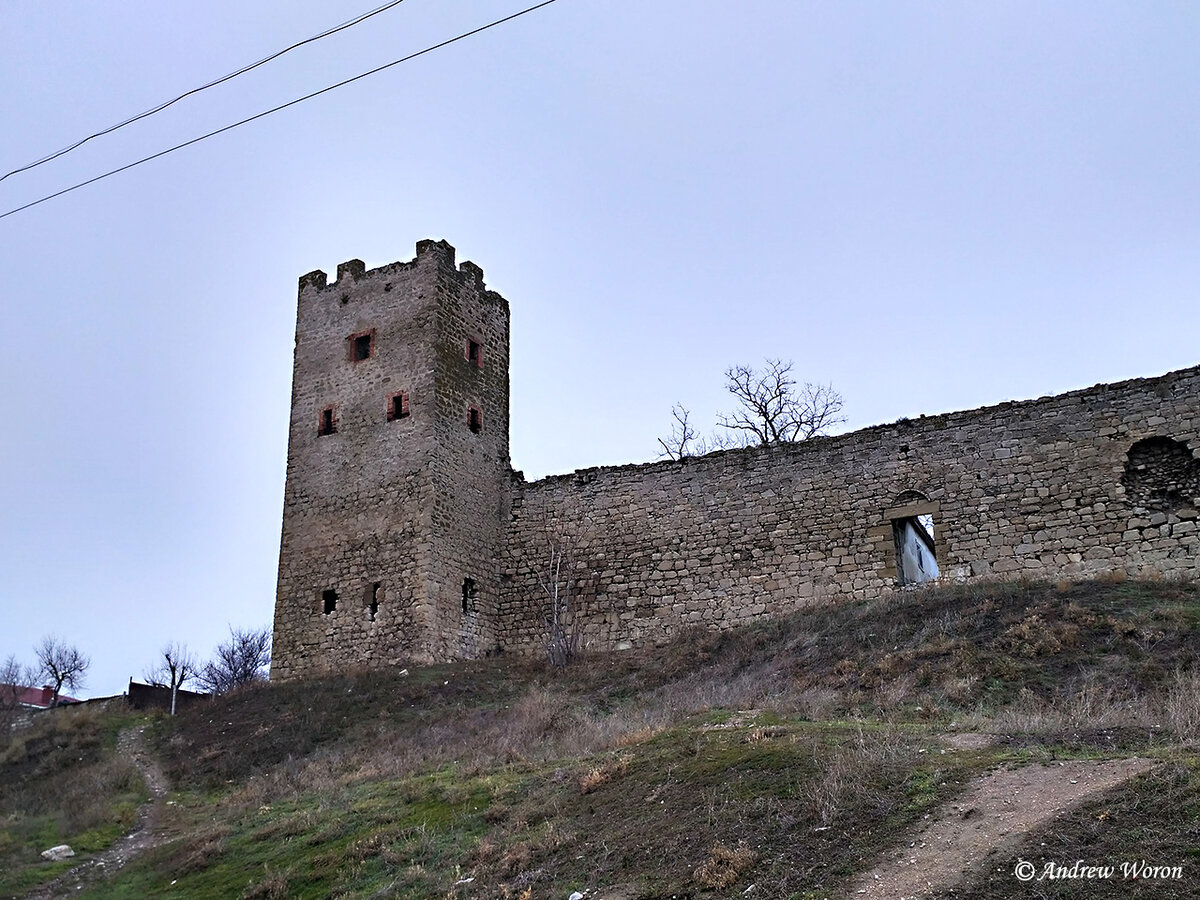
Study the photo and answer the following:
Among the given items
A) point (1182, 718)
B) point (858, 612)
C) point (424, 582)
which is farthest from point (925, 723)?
point (424, 582)

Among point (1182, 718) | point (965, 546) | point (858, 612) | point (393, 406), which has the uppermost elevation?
point (393, 406)

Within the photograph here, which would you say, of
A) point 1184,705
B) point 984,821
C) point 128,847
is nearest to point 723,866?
point 984,821

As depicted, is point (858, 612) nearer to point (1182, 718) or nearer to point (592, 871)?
point (1182, 718)

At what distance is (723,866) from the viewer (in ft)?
24.9

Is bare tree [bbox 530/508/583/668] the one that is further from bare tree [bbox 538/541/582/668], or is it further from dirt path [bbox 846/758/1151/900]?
dirt path [bbox 846/758/1151/900]

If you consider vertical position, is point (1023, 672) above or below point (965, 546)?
below

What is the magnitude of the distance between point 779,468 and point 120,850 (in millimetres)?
13134

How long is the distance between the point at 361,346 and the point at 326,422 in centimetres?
187

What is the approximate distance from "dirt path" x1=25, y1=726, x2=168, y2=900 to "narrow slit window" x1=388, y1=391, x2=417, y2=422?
8.21 meters

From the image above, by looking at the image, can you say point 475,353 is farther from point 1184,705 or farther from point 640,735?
point 1184,705

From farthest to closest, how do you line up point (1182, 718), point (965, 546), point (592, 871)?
point (965, 546)
point (1182, 718)
point (592, 871)

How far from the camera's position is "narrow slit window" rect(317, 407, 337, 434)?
2367 cm

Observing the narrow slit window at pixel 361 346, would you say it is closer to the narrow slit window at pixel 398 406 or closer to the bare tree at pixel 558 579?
the narrow slit window at pixel 398 406

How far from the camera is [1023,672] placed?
13125mm
